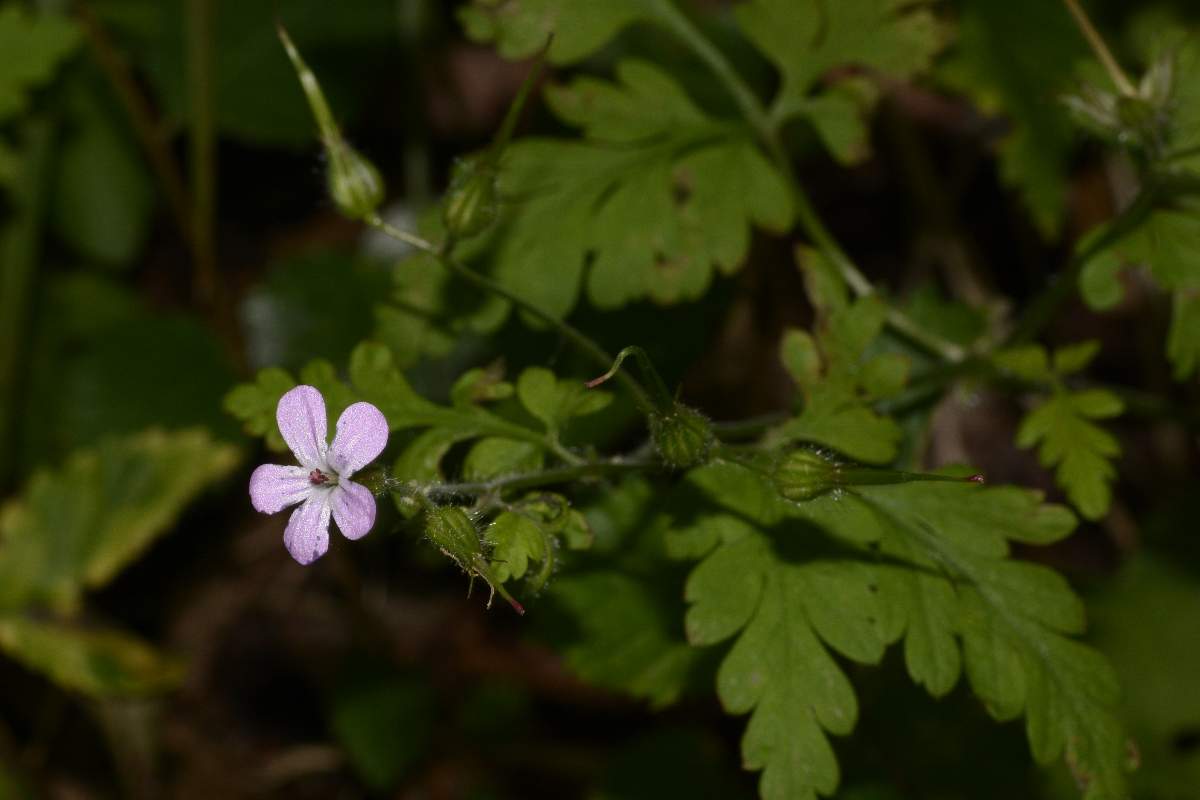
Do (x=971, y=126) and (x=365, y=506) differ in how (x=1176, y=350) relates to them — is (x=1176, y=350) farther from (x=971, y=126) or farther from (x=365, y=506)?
(x=971, y=126)

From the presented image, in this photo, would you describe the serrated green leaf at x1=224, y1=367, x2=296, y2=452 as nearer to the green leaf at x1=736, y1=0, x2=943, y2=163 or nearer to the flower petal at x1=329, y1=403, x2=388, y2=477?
the flower petal at x1=329, y1=403, x2=388, y2=477

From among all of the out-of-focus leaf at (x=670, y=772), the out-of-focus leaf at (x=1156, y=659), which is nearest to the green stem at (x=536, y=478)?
the out-of-focus leaf at (x=670, y=772)

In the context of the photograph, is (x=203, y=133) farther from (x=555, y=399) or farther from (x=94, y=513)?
(x=555, y=399)

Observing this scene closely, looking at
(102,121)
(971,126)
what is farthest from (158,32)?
(971,126)

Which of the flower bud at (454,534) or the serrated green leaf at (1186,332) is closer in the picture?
the flower bud at (454,534)

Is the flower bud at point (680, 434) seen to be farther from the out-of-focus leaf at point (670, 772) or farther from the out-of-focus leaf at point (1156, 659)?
the out-of-focus leaf at point (1156, 659)

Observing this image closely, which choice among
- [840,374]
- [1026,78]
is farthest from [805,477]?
[1026,78]

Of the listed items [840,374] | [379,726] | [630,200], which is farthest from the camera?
[379,726]
